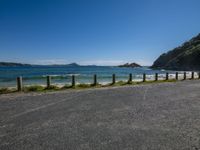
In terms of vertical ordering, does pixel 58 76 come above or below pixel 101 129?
below

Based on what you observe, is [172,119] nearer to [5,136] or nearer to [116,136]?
[116,136]

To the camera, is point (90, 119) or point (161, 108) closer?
point (90, 119)

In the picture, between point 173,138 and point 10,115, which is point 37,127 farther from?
point 173,138

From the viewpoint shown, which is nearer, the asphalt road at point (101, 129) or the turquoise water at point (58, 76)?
the asphalt road at point (101, 129)

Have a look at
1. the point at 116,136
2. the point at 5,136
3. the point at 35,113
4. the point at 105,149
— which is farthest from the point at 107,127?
the point at 35,113

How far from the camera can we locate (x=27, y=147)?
443 centimetres

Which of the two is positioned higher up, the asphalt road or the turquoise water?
the asphalt road

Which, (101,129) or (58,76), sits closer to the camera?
(101,129)

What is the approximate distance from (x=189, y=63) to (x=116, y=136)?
116 meters

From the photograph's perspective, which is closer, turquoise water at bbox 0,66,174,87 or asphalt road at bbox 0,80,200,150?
asphalt road at bbox 0,80,200,150

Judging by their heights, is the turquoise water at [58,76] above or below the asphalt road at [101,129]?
below

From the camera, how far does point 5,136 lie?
5.11 metres

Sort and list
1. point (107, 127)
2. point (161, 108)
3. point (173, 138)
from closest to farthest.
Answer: point (173, 138), point (107, 127), point (161, 108)

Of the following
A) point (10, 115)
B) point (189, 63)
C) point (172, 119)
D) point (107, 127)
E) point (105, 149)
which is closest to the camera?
point (105, 149)
